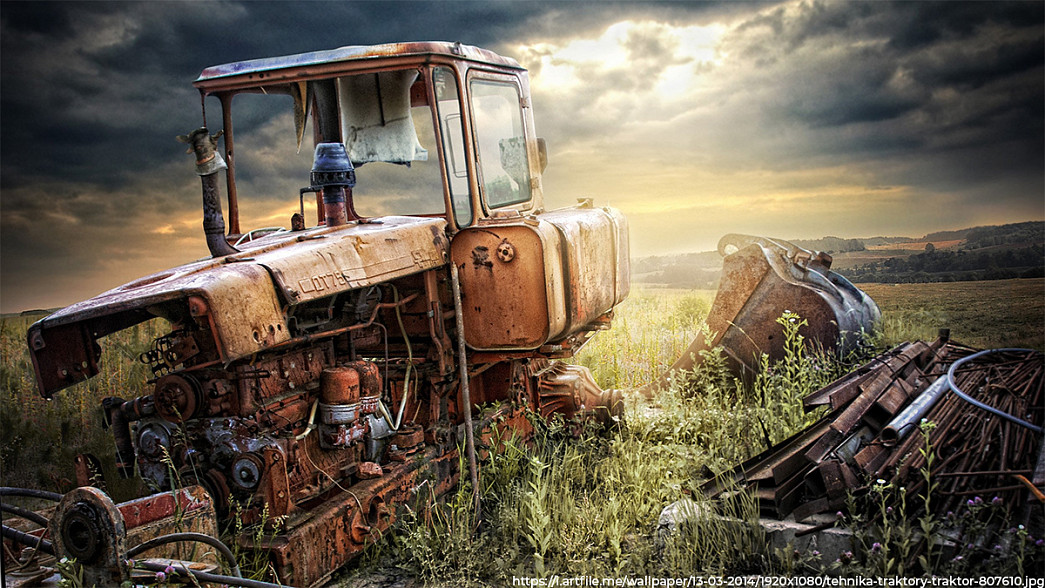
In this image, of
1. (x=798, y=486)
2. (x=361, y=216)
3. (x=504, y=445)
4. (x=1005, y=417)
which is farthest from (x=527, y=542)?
(x=1005, y=417)

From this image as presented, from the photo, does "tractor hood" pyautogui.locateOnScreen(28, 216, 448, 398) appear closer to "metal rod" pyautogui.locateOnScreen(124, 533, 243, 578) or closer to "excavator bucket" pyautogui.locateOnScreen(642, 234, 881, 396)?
"metal rod" pyautogui.locateOnScreen(124, 533, 243, 578)

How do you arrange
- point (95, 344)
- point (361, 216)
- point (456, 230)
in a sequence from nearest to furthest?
point (95, 344)
point (456, 230)
point (361, 216)

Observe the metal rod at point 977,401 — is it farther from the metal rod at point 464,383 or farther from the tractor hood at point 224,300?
the tractor hood at point 224,300

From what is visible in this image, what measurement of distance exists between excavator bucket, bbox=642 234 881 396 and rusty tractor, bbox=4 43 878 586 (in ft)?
0.16

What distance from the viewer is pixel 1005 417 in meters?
3.88

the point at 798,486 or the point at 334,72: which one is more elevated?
the point at 334,72

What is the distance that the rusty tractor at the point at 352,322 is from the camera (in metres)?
3.36

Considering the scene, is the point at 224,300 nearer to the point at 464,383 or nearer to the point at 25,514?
the point at 25,514

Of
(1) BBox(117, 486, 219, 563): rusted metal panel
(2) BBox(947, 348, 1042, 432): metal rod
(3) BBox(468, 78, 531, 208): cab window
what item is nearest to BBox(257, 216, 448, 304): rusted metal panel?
(3) BBox(468, 78, 531, 208): cab window

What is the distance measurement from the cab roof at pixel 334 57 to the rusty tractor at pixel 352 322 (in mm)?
14

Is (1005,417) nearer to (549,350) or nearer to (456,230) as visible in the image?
(549,350)

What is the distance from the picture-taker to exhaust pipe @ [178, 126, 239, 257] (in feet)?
11.1

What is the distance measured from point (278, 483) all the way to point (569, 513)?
1.68 meters

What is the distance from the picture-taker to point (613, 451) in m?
5.64
